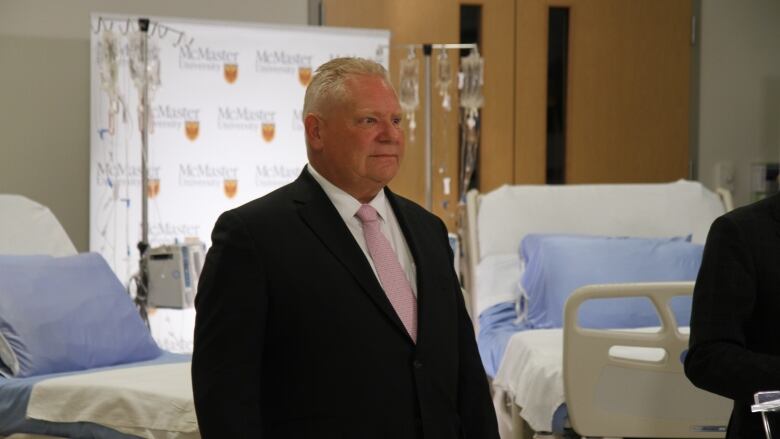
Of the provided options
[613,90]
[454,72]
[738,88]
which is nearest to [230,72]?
[454,72]

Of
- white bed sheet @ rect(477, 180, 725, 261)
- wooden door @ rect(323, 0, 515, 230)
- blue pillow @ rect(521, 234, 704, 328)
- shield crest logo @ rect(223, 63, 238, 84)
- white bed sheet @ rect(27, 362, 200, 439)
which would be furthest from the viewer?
wooden door @ rect(323, 0, 515, 230)

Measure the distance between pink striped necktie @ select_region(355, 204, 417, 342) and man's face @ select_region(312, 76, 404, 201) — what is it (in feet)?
0.26

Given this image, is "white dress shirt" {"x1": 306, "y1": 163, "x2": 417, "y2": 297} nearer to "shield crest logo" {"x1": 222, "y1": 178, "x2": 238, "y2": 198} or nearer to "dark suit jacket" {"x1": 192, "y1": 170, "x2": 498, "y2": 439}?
"dark suit jacket" {"x1": 192, "y1": 170, "x2": 498, "y2": 439}

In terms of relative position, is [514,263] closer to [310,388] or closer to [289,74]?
[289,74]

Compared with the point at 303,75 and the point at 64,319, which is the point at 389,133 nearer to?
the point at 64,319

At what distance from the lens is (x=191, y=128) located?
5.40 m

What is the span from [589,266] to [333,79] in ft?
9.19

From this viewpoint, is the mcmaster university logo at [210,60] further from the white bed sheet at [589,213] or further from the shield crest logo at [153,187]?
the white bed sheet at [589,213]

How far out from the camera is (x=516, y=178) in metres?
6.11

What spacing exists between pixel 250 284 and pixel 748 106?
517 cm

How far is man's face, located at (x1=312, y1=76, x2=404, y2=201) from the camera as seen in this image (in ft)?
6.20

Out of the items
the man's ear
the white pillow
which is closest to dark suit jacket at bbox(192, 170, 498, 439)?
the man's ear

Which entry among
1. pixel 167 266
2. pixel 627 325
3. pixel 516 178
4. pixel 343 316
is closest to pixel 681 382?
pixel 627 325

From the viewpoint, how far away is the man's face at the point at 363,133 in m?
1.89
